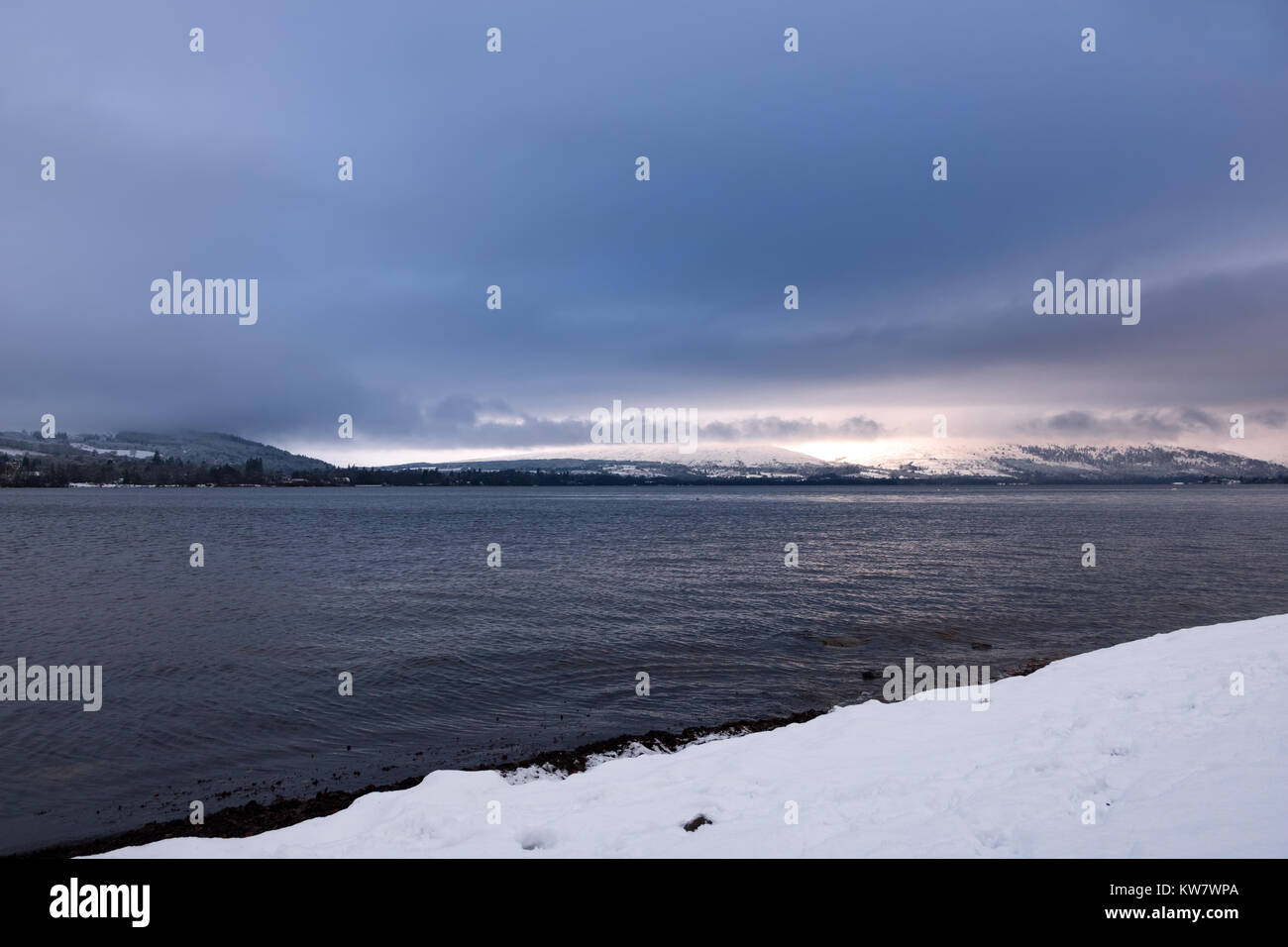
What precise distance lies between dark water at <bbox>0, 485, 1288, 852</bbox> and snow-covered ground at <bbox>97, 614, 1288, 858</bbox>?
5.16 meters

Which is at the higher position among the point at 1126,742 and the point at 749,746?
the point at 1126,742

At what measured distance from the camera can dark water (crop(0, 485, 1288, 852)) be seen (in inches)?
679

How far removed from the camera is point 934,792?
9914 mm

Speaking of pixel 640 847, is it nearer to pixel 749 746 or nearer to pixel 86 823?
pixel 749 746

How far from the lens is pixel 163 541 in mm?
77312

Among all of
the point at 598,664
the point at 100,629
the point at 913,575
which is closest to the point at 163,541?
the point at 100,629

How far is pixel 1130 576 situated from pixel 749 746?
158ft
